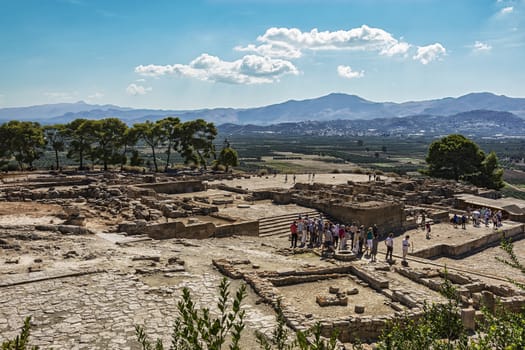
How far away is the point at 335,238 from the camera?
19000 millimetres

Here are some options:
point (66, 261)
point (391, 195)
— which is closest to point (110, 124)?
point (391, 195)

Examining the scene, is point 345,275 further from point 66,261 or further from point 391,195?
point 391,195

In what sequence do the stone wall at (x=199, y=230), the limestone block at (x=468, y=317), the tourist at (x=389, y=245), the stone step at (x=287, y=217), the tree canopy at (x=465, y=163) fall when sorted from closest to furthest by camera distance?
1. the limestone block at (x=468, y=317)
2. the tourist at (x=389, y=245)
3. the stone wall at (x=199, y=230)
4. the stone step at (x=287, y=217)
5. the tree canopy at (x=465, y=163)

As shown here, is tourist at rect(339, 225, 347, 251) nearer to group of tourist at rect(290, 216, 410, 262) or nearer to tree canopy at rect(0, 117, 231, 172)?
group of tourist at rect(290, 216, 410, 262)

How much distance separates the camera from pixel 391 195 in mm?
32812

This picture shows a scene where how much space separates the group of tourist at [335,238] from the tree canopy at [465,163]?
32016 mm

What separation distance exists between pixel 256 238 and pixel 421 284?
8655 millimetres

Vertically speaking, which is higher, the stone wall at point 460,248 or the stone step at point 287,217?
the stone step at point 287,217

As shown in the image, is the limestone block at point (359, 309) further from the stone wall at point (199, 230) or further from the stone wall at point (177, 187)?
the stone wall at point (177, 187)

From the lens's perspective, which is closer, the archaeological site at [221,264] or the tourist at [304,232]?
the archaeological site at [221,264]

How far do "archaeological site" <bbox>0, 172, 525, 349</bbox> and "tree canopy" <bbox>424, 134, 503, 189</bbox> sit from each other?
18.4m

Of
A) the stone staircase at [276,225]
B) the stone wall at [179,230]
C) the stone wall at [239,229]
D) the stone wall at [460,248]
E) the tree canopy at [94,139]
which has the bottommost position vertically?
the stone wall at [460,248]

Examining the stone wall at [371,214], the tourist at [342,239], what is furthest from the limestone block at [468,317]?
the stone wall at [371,214]

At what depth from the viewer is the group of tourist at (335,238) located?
59.3 ft
